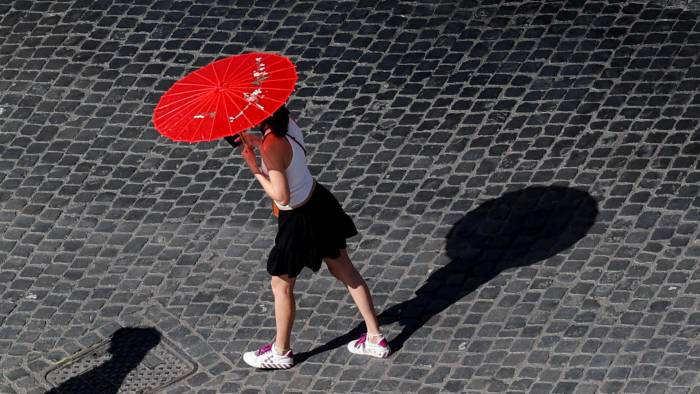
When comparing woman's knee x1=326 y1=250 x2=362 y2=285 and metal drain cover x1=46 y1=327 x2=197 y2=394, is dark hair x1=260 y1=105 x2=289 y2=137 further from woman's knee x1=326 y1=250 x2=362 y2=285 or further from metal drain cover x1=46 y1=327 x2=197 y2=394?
metal drain cover x1=46 y1=327 x2=197 y2=394

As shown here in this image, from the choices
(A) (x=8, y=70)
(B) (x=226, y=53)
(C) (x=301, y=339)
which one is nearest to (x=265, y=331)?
(C) (x=301, y=339)

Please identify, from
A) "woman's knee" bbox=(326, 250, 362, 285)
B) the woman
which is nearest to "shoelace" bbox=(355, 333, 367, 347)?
the woman

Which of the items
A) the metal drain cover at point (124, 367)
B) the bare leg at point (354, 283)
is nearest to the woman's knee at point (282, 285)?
the bare leg at point (354, 283)

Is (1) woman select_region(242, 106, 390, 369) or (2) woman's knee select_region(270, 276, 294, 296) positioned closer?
(1) woman select_region(242, 106, 390, 369)

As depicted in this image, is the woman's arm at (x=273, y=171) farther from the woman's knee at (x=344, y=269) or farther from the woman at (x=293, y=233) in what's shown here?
the woman's knee at (x=344, y=269)

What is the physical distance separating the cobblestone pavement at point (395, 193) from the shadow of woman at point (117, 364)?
0.30 feet

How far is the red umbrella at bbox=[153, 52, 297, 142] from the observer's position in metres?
7.84

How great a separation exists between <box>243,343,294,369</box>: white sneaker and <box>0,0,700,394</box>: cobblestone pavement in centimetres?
8

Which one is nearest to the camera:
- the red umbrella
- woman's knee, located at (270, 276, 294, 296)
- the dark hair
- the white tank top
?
the red umbrella

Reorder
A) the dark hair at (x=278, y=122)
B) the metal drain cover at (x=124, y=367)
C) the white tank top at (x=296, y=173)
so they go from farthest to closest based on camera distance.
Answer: the metal drain cover at (x=124, y=367), the white tank top at (x=296, y=173), the dark hair at (x=278, y=122)

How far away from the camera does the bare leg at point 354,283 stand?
872 cm

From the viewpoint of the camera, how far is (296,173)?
327 inches

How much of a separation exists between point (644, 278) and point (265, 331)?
247cm

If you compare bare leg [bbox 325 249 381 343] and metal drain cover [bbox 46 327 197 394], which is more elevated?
bare leg [bbox 325 249 381 343]
